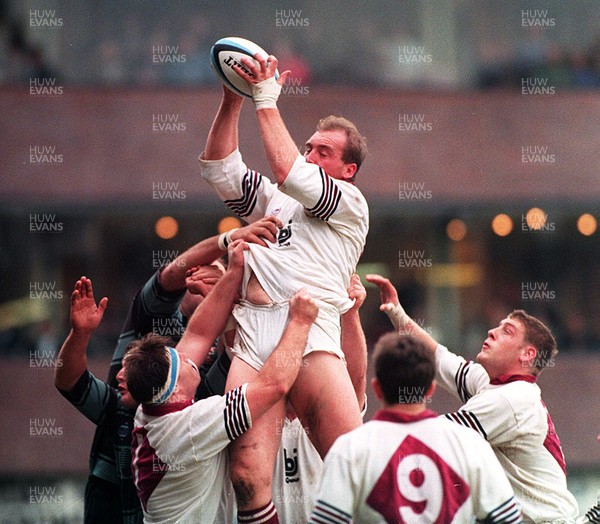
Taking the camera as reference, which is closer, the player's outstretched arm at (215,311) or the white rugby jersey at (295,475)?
the player's outstretched arm at (215,311)

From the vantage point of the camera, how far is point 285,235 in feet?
14.5

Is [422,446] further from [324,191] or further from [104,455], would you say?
[104,455]

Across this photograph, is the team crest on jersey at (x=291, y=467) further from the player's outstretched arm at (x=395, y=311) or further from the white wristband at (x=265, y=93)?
the white wristband at (x=265, y=93)

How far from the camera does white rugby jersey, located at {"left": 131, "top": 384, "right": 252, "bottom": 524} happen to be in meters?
4.00

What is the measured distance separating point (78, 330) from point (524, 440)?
200 cm

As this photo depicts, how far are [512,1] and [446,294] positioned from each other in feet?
12.8

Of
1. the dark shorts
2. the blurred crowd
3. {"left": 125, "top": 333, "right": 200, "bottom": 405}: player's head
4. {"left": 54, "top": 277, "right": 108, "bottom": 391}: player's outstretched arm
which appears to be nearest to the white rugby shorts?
{"left": 125, "top": 333, "right": 200, "bottom": 405}: player's head

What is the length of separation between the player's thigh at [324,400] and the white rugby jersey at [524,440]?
1.41 ft

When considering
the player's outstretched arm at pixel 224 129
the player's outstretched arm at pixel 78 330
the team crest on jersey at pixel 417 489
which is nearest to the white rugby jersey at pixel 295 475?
the player's outstretched arm at pixel 78 330

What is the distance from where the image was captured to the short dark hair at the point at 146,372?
160 inches

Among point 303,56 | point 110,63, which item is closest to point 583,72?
point 303,56

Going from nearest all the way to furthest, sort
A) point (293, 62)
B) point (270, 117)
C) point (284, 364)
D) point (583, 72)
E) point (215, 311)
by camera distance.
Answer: point (284, 364), point (270, 117), point (215, 311), point (293, 62), point (583, 72)

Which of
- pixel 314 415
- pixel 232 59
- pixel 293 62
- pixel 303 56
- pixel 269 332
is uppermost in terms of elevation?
pixel 303 56

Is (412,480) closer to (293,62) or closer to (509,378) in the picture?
(509,378)
